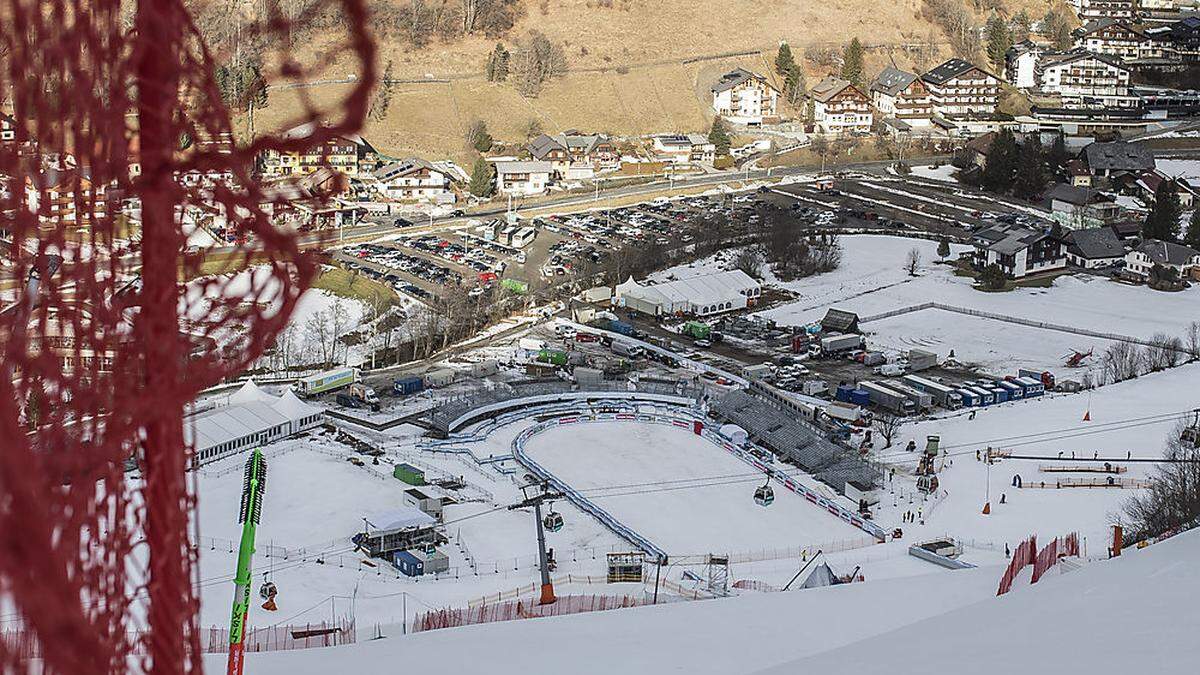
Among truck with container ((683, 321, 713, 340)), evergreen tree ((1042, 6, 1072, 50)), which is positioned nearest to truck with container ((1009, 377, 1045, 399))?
truck with container ((683, 321, 713, 340))

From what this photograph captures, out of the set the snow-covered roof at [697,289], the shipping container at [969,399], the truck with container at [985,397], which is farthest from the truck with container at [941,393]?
the snow-covered roof at [697,289]

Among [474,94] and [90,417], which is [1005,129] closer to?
[474,94]

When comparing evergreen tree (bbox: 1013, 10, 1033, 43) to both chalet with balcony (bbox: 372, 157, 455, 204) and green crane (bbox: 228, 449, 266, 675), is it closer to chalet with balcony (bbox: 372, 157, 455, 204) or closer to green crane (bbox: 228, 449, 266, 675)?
chalet with balcony (bbox: 372, 157, 455, 204)


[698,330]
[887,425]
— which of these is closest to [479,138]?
[698,330]

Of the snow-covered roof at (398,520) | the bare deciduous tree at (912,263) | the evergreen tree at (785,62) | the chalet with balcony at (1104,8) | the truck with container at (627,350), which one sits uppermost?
the chalet with balcony at (1104,8)

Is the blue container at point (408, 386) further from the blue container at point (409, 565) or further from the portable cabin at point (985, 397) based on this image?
the portable cabin at point (985, 397)

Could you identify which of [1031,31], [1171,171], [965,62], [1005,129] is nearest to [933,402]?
[1171,171]
